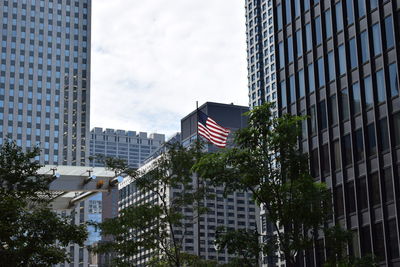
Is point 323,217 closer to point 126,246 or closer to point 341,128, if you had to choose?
point 126,246

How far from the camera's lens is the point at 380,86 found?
5662 centimetres

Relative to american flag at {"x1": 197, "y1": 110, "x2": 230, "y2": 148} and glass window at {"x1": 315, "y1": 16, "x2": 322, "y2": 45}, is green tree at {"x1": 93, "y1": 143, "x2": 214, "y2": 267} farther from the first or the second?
glass window at {"x1": 315, "y1": 16, "x2": 322, "y2": 45}

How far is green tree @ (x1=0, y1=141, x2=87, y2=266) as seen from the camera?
2891 cm

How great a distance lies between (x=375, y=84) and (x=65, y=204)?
89.2ft

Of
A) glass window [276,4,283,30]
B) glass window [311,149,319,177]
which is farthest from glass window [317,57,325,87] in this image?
glass window [276,4,283,30]

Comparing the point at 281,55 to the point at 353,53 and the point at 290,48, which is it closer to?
→ the point at 290,48

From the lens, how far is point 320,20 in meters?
64.4

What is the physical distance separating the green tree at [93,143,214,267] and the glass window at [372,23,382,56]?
82.0 feet

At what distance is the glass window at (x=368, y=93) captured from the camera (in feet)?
188

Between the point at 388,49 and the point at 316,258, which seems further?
the point at 316,258

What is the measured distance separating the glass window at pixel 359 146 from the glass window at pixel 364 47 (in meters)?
5.77

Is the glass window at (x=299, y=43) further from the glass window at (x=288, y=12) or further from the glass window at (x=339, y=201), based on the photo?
the glass window at (x=339, y=201)

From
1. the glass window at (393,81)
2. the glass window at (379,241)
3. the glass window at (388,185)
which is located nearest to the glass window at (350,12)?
the glass window at (393,81)

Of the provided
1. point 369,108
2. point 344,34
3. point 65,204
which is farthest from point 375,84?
point 65,204
